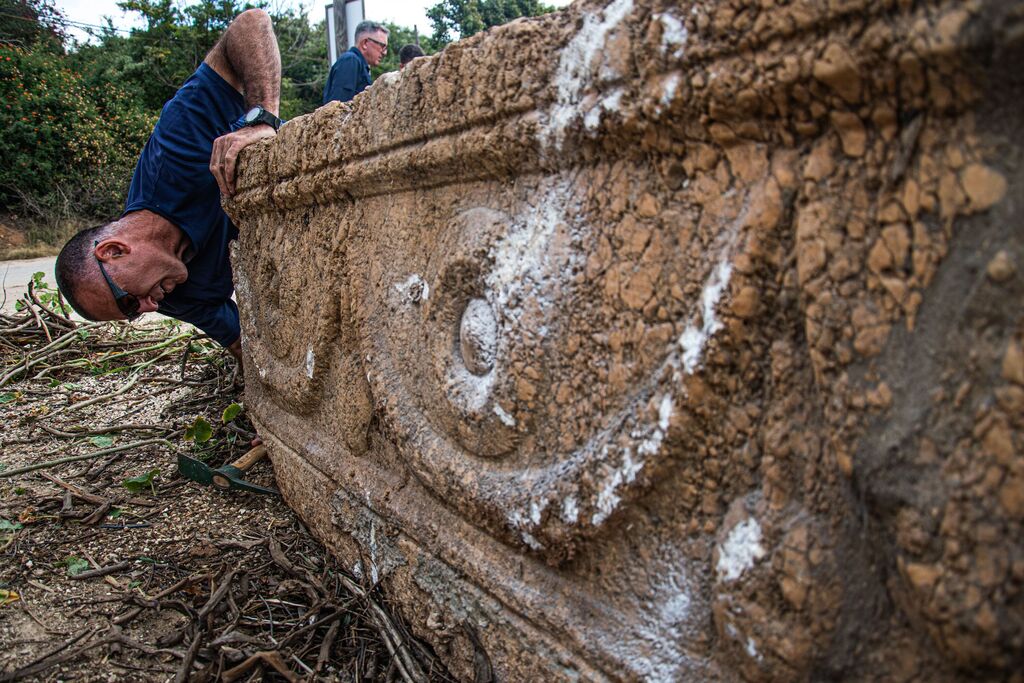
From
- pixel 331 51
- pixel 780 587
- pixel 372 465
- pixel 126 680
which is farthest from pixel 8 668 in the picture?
pixel 331 51

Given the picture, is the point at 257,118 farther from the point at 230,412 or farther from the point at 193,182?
the point at 230,412

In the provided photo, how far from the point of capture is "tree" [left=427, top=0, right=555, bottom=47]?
46.4ft

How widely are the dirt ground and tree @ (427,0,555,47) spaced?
12558mm

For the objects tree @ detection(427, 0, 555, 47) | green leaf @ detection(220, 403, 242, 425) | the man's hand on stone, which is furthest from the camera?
tree @ detection(427, 0, 555, 47)

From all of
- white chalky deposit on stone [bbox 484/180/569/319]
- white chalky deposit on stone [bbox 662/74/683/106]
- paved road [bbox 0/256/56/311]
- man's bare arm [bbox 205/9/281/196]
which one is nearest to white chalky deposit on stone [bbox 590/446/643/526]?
white chalky deposit on stone [bbox 484/180/569/319]

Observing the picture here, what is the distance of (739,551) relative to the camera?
2.69ft

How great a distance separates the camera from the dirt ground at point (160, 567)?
58.1 inches

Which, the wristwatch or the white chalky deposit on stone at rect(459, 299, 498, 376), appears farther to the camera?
the wristwatch

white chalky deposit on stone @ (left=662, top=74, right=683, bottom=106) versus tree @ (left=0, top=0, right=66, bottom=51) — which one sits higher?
tree @ (left=0, top=0, right=66, bottom=51)

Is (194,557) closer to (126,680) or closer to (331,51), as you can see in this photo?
(126,680)

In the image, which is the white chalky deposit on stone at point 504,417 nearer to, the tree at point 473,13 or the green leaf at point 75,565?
the green leaf at point 75,565

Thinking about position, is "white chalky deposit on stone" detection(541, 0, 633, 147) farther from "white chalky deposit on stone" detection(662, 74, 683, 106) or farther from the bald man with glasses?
the bald man with glasses

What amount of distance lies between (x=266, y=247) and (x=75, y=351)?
2253 millimetres

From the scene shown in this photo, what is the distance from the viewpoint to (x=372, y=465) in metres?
1.59
